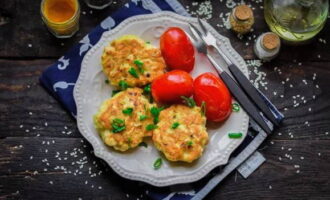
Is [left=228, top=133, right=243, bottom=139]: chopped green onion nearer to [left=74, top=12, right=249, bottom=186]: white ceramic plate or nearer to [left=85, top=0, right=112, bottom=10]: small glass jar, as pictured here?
[left=74, top=12, right=249, bottom=186]: white ceramic plate

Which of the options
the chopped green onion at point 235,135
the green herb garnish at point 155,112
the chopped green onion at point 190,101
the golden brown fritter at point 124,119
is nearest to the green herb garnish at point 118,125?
the golden brown fritter at point 124,119

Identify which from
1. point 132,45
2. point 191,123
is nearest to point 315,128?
point 191,123

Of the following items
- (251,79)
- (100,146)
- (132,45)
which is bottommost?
(100,146)

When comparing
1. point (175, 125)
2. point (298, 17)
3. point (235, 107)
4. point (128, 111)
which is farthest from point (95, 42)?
point (298, 17)

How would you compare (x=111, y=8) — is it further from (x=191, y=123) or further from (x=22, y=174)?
(x=22, y=174)

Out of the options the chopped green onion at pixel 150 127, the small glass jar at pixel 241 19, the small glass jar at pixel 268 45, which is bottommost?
the chopped green onion at pixel 150 127

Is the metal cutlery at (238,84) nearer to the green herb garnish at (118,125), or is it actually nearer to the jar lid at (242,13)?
the jar lid at (242,13)

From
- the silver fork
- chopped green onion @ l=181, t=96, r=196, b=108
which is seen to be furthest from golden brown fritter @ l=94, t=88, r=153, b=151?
the silver fork
